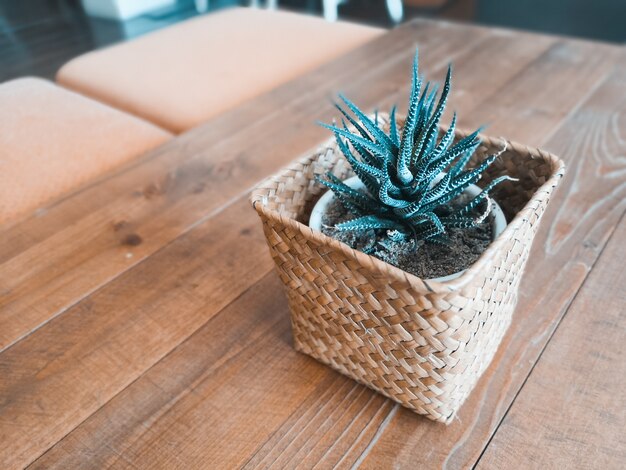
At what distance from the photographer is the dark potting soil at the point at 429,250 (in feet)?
1.76

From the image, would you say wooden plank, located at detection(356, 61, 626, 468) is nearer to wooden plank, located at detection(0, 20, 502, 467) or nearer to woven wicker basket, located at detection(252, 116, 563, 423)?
woven wicker basket, located at detection(252, 116, 563, 423)

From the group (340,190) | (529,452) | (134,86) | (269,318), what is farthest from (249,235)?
(134,86)

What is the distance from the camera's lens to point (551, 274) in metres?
0.71

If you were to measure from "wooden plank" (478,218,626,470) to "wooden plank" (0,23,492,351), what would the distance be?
1.68ft

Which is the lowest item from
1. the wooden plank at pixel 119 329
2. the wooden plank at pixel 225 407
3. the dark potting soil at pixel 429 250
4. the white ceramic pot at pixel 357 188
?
the wooden plank at pixel 225 407

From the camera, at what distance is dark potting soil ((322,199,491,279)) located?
0.54 metres

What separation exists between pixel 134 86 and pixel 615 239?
3.80 ft

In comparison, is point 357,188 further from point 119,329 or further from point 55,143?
point 55,143

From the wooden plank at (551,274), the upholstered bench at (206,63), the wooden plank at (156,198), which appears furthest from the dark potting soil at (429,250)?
the upholstered bench at (206,63)

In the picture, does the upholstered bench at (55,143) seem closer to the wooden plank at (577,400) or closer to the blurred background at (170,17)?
the wooden plank at (577,400)

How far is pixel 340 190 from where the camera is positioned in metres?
0.56

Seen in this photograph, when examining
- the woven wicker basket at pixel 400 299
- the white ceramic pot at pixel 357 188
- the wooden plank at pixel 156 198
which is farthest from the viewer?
the wooden plank at pixel 156 198

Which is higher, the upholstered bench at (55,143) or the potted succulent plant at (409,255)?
the potted succulent plant at (409,255)

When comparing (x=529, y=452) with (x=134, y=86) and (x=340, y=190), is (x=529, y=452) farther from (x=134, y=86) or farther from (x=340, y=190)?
(x=134, y=86)
